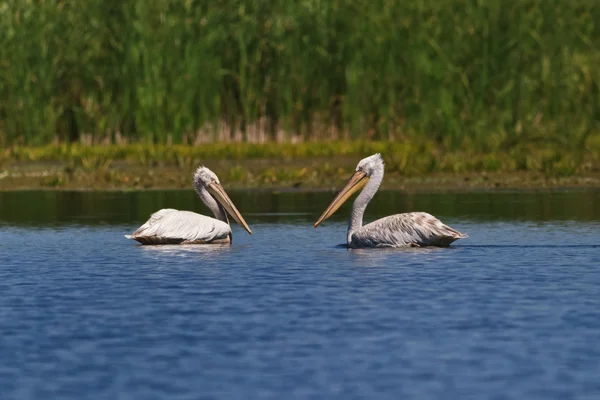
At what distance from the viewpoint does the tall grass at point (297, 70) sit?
24922 mm

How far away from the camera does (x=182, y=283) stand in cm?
1162

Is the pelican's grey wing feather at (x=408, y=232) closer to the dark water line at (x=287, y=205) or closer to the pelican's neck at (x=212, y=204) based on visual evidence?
the pelican's neck at (x=212, y=204)

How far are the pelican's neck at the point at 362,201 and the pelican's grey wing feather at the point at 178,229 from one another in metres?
1.34

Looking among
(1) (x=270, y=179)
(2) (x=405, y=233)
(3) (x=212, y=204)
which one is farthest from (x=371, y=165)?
(1) (x=270, y=179)

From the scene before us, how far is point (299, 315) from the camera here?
9.76 metres

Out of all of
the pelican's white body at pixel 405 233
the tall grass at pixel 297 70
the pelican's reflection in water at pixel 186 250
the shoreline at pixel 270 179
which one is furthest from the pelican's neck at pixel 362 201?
the tall grass at pixel 297 70

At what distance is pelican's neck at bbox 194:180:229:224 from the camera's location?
52.6ft

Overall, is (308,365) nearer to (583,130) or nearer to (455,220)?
(455,220)

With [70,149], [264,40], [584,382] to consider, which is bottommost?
[584,382]

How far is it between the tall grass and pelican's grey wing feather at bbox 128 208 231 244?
1052 centimetres

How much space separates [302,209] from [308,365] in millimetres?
11815

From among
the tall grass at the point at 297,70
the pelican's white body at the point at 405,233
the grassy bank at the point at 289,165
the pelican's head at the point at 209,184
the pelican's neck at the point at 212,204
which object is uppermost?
the tall grass at the point at 297,70

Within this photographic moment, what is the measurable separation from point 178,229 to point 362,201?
202 centimetres

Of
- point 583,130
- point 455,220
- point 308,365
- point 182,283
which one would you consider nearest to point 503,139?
point 583,130
